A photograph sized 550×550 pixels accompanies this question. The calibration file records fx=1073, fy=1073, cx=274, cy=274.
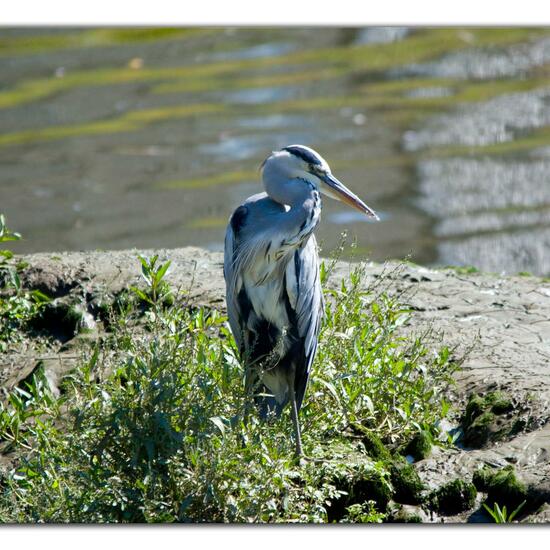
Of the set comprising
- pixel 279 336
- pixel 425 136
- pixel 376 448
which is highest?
pixel 425 136

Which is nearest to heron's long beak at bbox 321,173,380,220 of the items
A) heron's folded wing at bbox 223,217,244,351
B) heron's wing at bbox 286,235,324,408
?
Result: heron's wing at bbox 286,235,324,408

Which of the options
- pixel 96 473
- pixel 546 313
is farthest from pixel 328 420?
pixel 546 313

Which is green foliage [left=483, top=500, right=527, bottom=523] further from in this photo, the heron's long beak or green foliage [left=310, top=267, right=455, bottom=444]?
the heron's long beak

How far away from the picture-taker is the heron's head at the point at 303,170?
138 inches

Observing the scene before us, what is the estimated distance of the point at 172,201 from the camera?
717 cm

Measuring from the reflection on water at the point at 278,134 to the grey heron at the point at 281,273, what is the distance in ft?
7.00

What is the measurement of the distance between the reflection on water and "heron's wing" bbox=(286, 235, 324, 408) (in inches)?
87.4

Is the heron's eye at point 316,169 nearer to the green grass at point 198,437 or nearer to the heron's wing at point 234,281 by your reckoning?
the heron's wing at point 234,281

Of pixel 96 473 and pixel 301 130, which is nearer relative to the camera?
pixel 96 473

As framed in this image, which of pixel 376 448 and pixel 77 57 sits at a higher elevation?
pixel 77 57

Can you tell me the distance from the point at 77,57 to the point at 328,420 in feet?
11.9

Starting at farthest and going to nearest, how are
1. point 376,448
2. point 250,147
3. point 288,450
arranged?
1. point 250,147
2. point 376,448
3. point 288,450

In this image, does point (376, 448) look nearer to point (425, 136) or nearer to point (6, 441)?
point (6, 441)

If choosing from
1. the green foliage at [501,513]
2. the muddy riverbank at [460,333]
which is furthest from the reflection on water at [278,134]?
the green foliage at [501,513]
